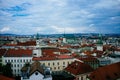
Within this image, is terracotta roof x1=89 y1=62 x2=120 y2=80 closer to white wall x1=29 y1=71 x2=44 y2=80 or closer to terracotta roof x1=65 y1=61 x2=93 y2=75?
terracotta roof x1=65 y1=61 x2=93 y2=75

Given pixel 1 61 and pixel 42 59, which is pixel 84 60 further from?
pixel 1 61

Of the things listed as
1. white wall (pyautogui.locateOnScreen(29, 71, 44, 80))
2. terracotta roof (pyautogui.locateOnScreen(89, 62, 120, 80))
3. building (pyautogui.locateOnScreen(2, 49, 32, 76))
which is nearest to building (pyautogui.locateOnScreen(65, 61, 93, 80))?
terracotta roof (pyautogui.locateOnScreen(89, 62, 120, 80))

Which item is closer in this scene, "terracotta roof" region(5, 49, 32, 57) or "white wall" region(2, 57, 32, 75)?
"white wall" region(2, 57, 32, 75)

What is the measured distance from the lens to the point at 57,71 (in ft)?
87.6

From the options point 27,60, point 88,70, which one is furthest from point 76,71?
point 27,60

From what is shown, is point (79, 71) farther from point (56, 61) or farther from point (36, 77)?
point (56, 61)

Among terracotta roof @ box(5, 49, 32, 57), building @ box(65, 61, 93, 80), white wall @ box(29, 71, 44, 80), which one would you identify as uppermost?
terracotta roof @ box(5, 49, 32, 57)

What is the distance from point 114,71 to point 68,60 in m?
11.1

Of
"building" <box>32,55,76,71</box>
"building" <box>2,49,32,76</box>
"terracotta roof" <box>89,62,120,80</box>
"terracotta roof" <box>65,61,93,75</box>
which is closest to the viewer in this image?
"terracotta roof" <box>89,62,120,80</box>

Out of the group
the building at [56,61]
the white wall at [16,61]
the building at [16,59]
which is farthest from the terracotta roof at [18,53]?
the building at [56,61]

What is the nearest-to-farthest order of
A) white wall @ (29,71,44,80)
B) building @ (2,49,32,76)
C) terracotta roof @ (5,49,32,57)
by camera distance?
white wall @ (29,71,44,80) < building @ (2,49,32,76) < terracotta roof @ (5,49,32,57)

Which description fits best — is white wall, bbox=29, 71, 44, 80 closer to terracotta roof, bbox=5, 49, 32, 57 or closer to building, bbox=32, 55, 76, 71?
building, bbox=32, 55, 76, 71

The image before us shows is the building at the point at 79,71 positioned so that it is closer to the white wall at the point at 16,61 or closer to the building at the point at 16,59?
the building at the point at 16,59

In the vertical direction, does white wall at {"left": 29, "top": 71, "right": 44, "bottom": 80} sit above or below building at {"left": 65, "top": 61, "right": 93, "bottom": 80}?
above
